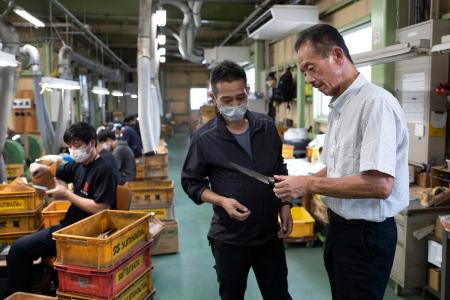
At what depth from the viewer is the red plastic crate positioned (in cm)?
206

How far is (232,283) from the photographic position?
5.51ft

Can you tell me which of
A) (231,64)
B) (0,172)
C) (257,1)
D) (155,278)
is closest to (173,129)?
(257,1)

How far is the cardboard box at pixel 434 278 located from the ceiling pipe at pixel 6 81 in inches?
183

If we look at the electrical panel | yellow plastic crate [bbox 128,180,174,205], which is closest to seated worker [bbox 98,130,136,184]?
yellow plastic crate [bbox 128,180,174,205]

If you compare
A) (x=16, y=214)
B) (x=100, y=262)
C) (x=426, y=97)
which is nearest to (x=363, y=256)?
(x=100, y=262)

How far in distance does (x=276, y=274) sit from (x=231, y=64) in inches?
38.6

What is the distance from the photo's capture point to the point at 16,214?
293cm

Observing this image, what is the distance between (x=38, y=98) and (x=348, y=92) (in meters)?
4.96

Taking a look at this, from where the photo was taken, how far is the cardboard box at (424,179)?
118 inches

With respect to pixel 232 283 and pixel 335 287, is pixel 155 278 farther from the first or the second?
pixel 335 287

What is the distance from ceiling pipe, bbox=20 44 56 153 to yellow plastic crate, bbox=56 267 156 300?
3702 millimetres

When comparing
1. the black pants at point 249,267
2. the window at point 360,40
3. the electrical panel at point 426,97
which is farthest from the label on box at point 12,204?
the window at point 360,40

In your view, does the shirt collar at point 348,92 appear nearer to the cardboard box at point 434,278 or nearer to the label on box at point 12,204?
the cardboard box at point 434,278

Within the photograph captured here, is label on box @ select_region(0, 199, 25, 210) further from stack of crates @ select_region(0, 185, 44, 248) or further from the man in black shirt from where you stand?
the man in black shirt
